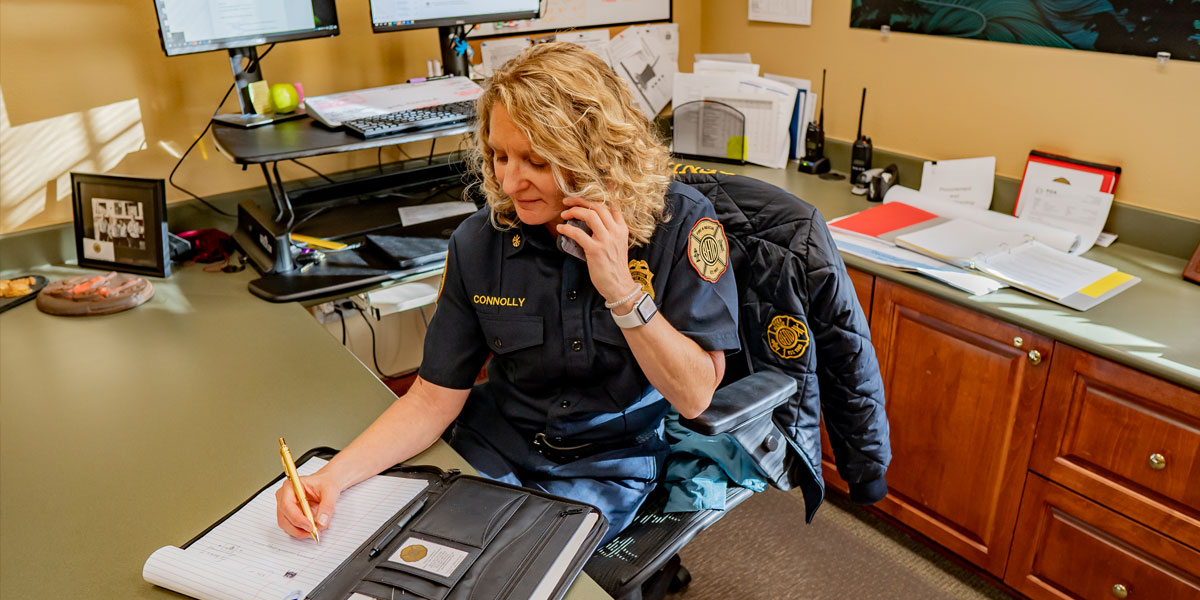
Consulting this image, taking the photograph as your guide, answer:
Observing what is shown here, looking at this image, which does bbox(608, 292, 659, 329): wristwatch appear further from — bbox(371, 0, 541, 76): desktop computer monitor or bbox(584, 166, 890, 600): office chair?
bbox(371, 0, 541, 76): desktop computer monitor

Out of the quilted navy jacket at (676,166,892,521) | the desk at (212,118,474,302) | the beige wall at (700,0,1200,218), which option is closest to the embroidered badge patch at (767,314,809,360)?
the quilted navy jacket at (676,166,892,521)

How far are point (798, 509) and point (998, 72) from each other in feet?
4.16

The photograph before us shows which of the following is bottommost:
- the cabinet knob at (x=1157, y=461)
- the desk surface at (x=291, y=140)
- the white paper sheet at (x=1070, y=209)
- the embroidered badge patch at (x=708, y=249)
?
the cabinet knob at (x=1157, y=461)

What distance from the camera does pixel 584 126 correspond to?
1198 millimetres

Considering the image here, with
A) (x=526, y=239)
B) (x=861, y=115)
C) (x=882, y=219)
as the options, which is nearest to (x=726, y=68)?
(x=861, y=115)

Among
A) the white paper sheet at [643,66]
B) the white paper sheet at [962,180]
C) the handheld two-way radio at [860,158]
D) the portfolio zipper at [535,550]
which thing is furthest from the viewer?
the white paper sheet at [643,66]

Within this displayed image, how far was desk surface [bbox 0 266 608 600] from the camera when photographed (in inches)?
42.6

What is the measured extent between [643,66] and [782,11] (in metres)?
0.49

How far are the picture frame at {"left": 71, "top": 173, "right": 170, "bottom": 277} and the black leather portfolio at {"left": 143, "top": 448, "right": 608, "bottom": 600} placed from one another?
1041 mm

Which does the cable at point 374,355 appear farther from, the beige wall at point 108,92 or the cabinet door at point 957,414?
the cabinet door at point 957,414

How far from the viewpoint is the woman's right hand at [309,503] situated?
3.45 ft

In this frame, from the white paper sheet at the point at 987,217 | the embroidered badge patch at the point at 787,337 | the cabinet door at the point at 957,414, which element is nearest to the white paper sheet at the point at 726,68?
the white paper sheet at the point at 987,217

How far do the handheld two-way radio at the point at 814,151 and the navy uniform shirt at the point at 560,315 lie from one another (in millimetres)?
1255

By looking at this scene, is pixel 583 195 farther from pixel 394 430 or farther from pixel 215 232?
pixel 215 232
